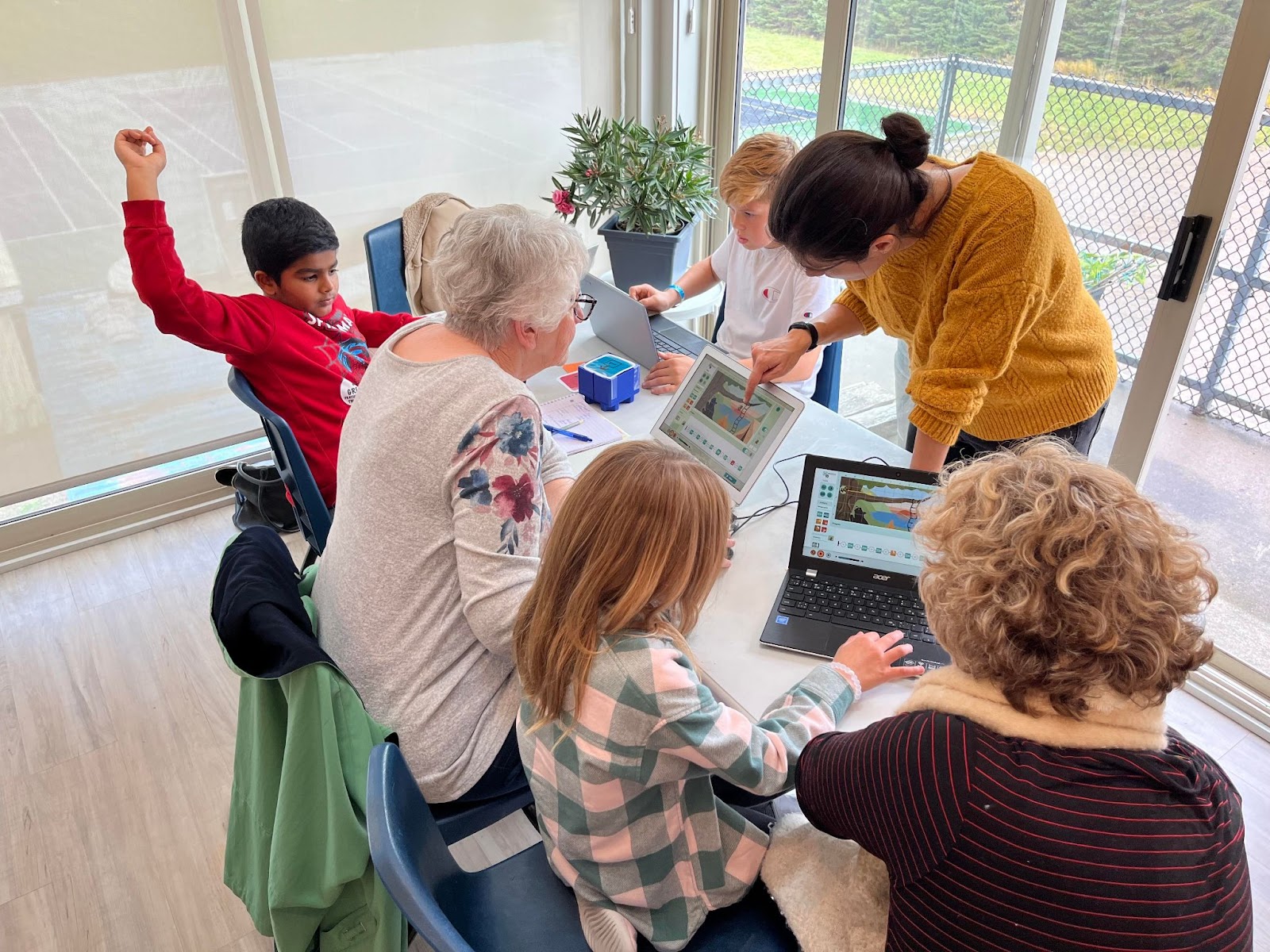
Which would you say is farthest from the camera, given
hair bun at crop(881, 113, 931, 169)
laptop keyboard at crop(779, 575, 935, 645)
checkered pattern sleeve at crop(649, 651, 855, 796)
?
hair bun at crop(881, 113, 931, 169)

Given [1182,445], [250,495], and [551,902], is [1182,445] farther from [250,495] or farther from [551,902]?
[250,495]

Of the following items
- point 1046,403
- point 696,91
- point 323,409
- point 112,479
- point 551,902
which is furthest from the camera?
point 696,91

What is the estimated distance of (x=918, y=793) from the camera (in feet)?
2.99

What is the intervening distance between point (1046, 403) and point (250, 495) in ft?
7.46

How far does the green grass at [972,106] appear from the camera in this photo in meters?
2.20

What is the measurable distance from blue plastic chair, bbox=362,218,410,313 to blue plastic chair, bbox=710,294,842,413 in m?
1.40

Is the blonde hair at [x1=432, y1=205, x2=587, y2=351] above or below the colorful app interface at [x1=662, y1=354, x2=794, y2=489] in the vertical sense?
above

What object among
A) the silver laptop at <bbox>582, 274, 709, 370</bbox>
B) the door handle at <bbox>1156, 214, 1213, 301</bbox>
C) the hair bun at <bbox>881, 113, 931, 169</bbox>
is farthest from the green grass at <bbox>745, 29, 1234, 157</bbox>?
the silver laptop at <bbox>582, 274, 709, 370</bbox>

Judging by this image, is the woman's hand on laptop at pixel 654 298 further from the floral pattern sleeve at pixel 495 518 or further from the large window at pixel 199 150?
the floral pattern sleeve at pixel 495 518

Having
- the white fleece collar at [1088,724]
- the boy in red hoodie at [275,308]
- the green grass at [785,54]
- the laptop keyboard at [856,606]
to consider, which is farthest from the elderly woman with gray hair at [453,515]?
the green grass at [785,54]

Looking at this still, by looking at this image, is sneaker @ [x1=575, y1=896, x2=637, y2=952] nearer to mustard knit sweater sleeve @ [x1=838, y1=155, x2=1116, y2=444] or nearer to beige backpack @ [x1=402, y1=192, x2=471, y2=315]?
mustard knit sweater sleeve @ [x1=838, y1=155, x2=1116, y2=444]

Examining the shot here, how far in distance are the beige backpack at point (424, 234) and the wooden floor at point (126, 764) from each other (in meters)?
1.19

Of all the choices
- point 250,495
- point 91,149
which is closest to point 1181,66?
point 250,495

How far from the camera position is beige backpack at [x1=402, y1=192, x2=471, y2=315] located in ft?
9.23
